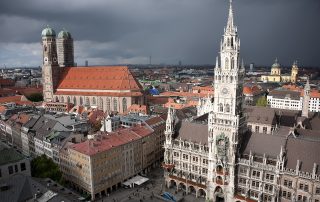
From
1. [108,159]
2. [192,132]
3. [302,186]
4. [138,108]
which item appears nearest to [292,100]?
[138,108]

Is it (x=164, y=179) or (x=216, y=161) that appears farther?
(x=164, y=179)

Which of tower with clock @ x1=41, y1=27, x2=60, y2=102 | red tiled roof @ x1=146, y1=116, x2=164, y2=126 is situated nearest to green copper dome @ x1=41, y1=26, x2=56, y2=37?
tower with clock @ x1=41, y1=27, x2=60, y2=102

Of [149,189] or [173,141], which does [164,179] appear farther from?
[173,141]

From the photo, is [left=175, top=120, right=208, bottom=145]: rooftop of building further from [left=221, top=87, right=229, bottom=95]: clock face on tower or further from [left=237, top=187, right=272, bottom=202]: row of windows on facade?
[left=221, top=87, right=229, bottom=95]: clock face on tower

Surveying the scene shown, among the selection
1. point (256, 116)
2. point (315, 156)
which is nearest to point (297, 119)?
point (256, 116)

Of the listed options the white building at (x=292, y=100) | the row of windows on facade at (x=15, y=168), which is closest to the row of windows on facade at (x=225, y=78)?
the row of windows on facade at (x=15, y=168)

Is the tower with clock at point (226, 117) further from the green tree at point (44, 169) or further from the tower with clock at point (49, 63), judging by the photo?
the tower with clock at point (49, 63)

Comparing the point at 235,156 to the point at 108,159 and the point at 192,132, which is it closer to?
the point at 192,132
